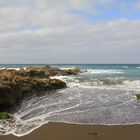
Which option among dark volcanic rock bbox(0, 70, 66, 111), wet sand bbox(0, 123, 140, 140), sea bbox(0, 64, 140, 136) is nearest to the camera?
wet sand bbox(0, 123, 140, 140)

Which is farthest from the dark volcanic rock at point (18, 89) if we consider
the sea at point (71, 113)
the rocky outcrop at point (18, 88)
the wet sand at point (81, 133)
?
the wet sand at point (81, 133)

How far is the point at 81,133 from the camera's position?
1177 cm

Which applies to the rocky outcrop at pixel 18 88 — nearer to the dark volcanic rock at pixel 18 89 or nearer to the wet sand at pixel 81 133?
the dark volcanic rock at pixel 18 89

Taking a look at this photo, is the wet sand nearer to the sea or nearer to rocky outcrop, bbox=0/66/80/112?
the sea

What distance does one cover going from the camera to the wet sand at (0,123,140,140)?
11.2 m

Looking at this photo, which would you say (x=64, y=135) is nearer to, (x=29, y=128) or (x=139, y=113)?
(x=29, y=128)

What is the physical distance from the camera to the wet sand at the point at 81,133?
11.2 metres

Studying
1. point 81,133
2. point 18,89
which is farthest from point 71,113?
point 18,89

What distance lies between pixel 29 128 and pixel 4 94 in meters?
4.59

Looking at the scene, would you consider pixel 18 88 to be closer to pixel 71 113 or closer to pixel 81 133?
pixel 71 113

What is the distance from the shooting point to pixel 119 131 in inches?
475

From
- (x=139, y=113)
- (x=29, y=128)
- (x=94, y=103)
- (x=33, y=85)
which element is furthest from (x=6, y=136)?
(x=33, y=85)

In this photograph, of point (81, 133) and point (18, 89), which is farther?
point (18, 89)

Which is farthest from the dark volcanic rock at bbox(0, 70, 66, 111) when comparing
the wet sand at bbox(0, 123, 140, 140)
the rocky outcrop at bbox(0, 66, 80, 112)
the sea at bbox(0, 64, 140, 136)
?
the wet sand at bbox(0, 123, 140, 140)
